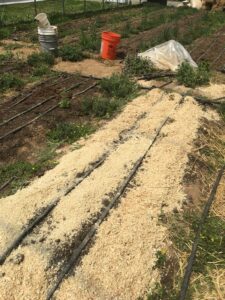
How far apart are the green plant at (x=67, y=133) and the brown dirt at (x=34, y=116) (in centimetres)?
16

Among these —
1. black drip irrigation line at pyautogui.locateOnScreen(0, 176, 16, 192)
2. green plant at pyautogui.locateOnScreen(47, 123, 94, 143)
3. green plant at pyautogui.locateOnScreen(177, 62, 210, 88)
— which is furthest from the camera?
green plant at pyautogui.locateOnScreen(177, 62, 210, 88)

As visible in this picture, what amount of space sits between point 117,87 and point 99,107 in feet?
4.13

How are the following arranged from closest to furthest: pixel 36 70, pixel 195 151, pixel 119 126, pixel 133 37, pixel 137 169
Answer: pixel 137 169, pixel 195 151, pixel 119 126, pixel 36 70, pixel 133 37

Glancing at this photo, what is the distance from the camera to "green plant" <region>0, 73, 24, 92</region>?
332 inches

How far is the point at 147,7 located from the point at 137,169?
18142 millimetres

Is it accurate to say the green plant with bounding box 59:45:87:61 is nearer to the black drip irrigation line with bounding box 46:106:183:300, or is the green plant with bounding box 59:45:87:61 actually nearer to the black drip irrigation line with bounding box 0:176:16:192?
the black drip irrigation line with bounding box 46:106:183:300

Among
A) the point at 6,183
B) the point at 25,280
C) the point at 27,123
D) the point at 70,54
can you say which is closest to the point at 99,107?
the point at 27,123

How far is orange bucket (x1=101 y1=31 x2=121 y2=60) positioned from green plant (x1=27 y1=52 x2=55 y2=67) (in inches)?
63.4

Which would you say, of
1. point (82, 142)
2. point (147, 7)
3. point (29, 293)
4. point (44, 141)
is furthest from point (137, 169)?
point (147, 7)

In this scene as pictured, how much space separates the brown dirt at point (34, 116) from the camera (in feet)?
20.3

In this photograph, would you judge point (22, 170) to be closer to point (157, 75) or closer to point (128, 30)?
point (157, 75)

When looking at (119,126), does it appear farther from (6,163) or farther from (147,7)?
(147,7)

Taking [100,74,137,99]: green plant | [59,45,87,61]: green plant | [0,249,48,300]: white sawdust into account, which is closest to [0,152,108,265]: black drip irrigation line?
[0,249,48,300]: white sawdust

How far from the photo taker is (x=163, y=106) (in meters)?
7.83
